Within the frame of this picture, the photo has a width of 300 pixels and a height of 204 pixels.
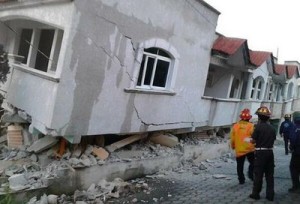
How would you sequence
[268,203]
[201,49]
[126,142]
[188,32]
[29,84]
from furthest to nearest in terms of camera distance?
[201,49]
[188,32]
[126,142]
[29,84]
[268,203]

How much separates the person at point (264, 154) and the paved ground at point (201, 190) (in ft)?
1.14

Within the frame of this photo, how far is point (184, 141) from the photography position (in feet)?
45.4

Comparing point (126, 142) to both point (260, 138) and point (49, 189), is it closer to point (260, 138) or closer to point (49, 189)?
point (49, 189)

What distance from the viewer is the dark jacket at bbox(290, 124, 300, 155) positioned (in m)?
7.92

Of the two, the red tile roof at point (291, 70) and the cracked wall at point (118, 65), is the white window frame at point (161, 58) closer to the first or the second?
the cracked wall at point (118, 65)

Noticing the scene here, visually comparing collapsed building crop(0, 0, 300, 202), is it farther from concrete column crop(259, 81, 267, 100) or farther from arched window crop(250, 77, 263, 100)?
concrete column crop(259, 81, 267, 100)

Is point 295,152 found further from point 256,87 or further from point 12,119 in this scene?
point 256,87

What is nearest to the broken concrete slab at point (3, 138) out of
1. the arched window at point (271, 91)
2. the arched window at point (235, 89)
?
the arched window at point (235, 89)

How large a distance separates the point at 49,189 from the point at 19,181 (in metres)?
0.65

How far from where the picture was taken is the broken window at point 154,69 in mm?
10562

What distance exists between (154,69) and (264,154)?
4779 millimetres

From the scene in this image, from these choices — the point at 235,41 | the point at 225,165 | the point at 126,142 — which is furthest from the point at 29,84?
the point at 235,41

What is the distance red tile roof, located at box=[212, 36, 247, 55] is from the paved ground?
5.13 m

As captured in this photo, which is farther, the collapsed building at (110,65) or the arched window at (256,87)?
the arched window at (256,87)
